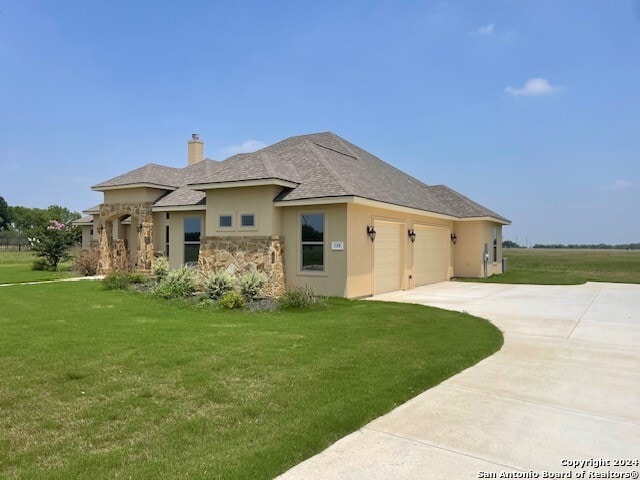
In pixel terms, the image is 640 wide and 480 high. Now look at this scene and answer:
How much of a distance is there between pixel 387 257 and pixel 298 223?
3.82 m

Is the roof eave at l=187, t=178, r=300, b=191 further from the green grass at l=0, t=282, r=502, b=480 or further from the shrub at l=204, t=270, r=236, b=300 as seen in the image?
the green grass at l=0, t=282, r=502, b=480

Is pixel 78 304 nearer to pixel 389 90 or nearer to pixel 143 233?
pixel 143 233

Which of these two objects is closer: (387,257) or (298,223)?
(298,223)

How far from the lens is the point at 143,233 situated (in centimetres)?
1941

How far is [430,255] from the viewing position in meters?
19.5

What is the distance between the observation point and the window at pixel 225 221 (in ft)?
48.3

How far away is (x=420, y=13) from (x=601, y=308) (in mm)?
10105

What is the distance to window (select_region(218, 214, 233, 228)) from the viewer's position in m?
14.7

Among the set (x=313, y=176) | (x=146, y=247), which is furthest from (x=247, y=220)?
(x=146, y=247)

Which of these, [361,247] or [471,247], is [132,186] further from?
[471,247]

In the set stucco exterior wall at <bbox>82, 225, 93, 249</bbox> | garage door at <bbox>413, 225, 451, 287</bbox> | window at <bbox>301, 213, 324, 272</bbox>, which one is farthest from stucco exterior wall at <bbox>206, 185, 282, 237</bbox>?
stucco exterior wall at <bbox>82, 225, 93, 249</bbox>

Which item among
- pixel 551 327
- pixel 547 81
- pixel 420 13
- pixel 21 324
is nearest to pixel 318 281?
pixel 551 327

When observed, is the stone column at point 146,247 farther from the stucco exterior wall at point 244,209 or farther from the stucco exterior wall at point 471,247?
the stucco exterior wall at point 471,247

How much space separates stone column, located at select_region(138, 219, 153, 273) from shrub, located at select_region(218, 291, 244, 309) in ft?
30.4
